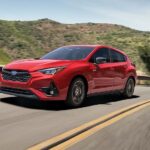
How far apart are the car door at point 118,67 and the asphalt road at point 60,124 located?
1.07 metres

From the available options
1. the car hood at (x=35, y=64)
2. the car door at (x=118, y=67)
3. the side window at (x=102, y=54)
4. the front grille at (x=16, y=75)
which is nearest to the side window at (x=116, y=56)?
the car door at (x=118, y=67)

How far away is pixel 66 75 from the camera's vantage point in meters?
11.4

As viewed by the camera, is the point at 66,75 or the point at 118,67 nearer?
the point at 66,75

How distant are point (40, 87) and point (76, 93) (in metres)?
1.22

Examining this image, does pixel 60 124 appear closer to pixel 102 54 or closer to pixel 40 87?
pixel 40 87

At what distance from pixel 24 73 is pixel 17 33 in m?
77.2

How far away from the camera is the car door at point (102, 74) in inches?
502

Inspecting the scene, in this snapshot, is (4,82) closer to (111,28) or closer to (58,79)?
(58,79)

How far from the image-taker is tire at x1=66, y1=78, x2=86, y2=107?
11648 millimetres

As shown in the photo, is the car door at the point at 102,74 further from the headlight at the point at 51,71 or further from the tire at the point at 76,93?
the headlight at the point at 51,71

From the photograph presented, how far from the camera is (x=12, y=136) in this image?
7410 mm

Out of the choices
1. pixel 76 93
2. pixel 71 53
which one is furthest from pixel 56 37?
pixel 76 93

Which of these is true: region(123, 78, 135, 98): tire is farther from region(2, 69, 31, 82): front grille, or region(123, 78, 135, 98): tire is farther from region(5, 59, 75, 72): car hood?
region(2, 69, 31, 82): front grille

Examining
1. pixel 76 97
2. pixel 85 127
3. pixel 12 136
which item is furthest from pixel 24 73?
pixel 12 136
